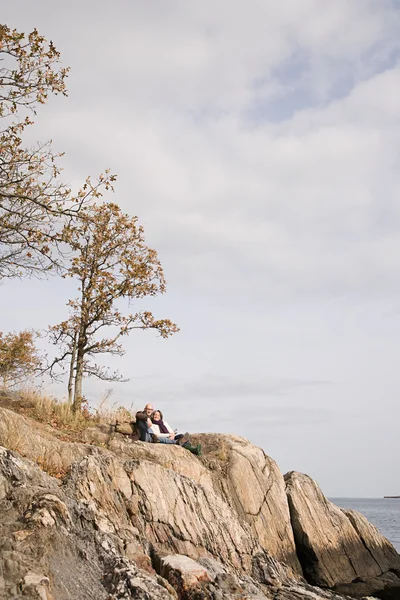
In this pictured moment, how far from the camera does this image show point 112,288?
23.8 meters

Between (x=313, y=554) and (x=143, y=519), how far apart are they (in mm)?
8457

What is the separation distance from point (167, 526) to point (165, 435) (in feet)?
18.8

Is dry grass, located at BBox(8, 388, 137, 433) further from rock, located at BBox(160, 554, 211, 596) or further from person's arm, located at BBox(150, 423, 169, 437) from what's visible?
rock, located at BBox(160, 554, 211, 596)

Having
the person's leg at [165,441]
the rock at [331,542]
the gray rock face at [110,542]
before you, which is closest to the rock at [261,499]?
the rock at [331,542]

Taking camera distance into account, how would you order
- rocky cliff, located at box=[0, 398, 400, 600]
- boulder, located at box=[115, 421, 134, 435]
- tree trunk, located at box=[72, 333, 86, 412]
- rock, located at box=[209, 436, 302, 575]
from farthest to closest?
tree trunk, located at box=[72, 333, 86, 412], boulder, located at box=[115, 421, 134, 435], rock, located at box=[209, 436, 302, 575], rocky cliff, located at box=[0, 398, 400, 600]

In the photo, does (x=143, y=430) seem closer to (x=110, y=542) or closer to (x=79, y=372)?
(x=79, y=372)

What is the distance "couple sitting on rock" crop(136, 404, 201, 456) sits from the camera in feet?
65.7

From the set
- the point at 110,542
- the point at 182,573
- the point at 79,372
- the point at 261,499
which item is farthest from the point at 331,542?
the point at 110,542

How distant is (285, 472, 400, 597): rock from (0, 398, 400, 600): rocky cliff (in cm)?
5

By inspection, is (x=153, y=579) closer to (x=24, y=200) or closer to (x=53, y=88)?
(x=24, y=200)

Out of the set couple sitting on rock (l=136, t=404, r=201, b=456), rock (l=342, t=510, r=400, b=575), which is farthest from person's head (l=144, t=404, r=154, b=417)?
rock (l=342, t=510, r=400, b=575)

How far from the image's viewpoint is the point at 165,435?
810 inches

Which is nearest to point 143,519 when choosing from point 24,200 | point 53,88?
point 24,200

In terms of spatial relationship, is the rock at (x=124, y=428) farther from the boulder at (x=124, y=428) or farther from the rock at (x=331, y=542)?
the rock at (x=331, y=542)
